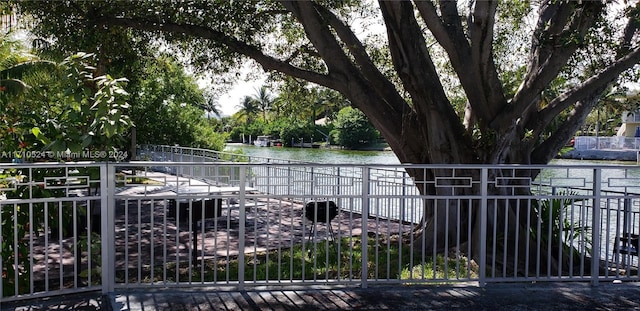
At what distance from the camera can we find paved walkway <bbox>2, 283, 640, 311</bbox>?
4.93 metres

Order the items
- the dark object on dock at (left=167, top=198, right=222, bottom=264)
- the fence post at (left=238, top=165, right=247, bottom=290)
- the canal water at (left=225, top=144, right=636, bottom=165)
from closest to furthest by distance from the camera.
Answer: the fence post at (left=238, top=165, right=247, bottom=290)
the dark object on dock at (left=167, top=198, right=222, bottom=264)
the canal water at (left=225, top=144, right=636, bottom=165)

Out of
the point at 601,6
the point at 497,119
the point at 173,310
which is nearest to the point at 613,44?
the point at 601,6

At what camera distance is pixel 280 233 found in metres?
5.52

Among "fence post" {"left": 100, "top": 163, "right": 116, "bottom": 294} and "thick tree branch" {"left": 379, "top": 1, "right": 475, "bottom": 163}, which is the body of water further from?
"fence post" {"left": 100, "top": 163, "right": 116, "bottom": 294}

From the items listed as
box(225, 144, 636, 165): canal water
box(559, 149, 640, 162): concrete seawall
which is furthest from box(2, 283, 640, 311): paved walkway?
box(559, 149, 640, 162): concrete seawall

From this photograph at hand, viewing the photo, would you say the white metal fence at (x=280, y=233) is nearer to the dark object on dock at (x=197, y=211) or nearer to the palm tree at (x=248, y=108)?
the dark object on dock at (x=197, y=211)

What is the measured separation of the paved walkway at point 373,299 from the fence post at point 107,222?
0.17 metres

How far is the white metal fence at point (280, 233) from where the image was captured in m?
5.08

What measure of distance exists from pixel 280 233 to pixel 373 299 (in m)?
1.07

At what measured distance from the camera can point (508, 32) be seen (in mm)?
10633

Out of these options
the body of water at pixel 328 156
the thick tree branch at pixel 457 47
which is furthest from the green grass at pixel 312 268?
the body of water at pixel 328 156

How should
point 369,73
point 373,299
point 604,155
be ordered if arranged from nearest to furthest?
1. point 373,299
2. point 369,73
3. point 604,155

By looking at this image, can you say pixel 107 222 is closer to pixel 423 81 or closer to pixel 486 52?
pixel 423 81

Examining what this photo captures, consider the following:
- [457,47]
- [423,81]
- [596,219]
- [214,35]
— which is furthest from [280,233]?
[214,35]
